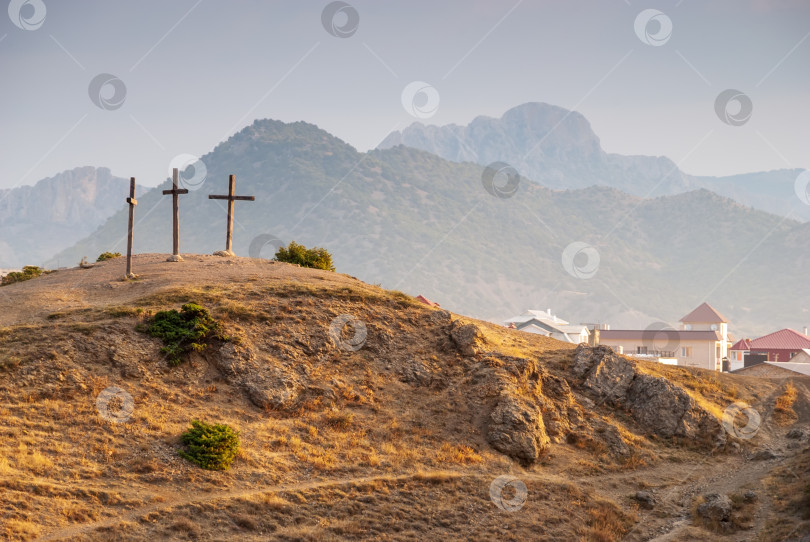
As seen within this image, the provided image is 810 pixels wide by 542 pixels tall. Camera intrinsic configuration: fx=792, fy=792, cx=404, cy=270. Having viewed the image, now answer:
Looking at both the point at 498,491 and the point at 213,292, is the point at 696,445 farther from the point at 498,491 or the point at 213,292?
the point at 213,292

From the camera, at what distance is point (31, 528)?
2400 cm

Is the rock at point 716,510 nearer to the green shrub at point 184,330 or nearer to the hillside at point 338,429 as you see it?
the hillside at point 338,429

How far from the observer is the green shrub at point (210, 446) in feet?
98.2

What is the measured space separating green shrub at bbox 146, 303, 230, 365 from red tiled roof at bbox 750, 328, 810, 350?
4462 inches

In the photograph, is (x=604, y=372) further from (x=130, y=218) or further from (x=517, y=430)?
(x=130, y=218)

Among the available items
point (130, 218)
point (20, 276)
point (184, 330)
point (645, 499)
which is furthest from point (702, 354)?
point (184, 330)

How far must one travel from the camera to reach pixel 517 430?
121 feet

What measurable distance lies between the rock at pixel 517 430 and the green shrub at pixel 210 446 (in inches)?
486

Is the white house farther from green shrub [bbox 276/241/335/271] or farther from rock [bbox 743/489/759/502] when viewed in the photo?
rock [bbox 743/489/759/502]

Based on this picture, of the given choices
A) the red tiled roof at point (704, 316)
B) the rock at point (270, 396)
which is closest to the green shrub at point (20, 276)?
the rock at point (270, 396)

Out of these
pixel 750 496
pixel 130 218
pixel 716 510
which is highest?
pixel 130 218

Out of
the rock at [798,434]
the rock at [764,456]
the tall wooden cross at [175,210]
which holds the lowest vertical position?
the rock at [764,456]

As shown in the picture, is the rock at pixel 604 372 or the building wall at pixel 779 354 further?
the building wall at pixel 779 354

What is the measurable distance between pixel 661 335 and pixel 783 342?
64.0 feet
